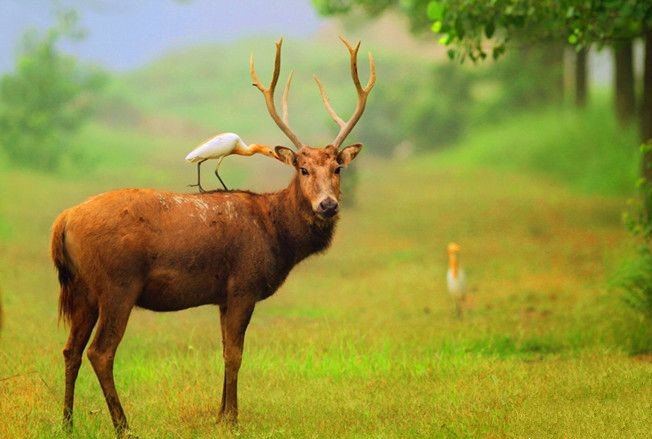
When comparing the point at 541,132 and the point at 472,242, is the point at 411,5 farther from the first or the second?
the point at 541,132

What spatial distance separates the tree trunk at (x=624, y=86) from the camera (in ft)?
78.0

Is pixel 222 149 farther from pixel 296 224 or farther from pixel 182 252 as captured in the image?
pixel 182 252

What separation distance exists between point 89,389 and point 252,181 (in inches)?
1053

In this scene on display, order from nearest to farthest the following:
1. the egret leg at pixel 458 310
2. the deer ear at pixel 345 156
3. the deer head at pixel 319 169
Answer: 1. the deer head at pixel 319 169
2. the deer ear at pixel 345 156
3. the egret leg at pixel 458 310

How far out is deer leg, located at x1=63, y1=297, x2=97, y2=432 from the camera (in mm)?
7910

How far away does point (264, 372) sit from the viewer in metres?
10.1

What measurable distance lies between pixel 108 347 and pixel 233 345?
1058mm

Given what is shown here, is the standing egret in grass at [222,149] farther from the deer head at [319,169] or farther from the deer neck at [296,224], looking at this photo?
the deer neck at [296,224]

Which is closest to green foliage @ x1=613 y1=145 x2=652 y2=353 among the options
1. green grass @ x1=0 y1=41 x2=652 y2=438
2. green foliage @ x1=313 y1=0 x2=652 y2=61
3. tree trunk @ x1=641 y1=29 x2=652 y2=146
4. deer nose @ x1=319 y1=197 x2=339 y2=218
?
green grass @ x1=0 y1=41 x2=652 y2=438

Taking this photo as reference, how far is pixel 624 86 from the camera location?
81.8 ft

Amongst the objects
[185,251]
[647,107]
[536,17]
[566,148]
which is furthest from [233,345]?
[566,148]

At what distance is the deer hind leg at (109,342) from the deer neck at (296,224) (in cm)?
162

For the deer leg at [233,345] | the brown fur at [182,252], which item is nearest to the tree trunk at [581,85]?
the brown fur at [182,252]

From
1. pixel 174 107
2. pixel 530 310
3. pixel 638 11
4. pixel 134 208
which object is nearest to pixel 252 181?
pixel 530 310
